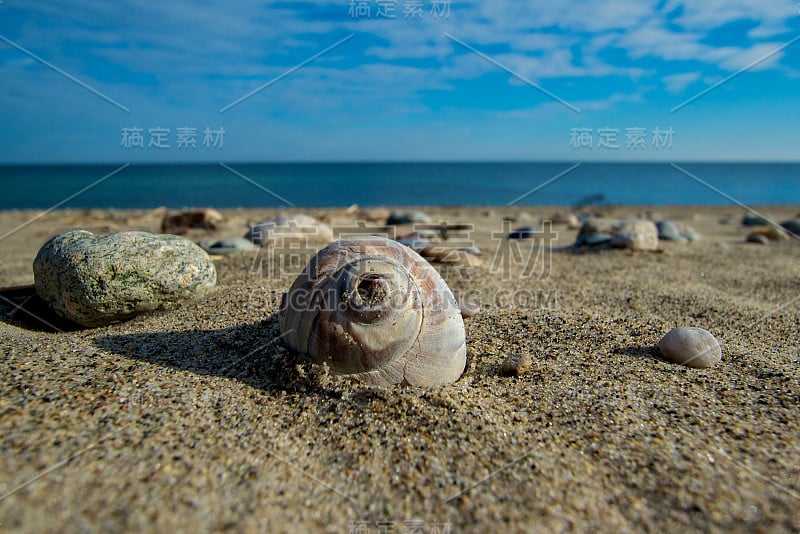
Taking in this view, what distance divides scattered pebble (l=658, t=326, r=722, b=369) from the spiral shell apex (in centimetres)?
148

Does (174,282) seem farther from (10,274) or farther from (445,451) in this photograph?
(10,274)

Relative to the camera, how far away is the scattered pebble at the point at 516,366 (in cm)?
282

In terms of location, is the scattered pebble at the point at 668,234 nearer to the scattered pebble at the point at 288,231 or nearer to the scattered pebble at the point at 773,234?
the scattered pebble at the point at 773,234

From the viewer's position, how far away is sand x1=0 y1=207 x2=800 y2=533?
1.71 meters

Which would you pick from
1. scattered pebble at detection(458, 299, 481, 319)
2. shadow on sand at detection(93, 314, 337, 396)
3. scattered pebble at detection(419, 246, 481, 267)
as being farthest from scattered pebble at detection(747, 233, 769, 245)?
shadow on sand at detection(93, 314, 337, 396)

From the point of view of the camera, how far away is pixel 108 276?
335 cm

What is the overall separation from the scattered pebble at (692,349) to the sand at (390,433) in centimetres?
7

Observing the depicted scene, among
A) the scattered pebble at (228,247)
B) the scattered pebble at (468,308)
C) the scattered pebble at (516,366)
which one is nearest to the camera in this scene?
the scattered pebble at (516,366)

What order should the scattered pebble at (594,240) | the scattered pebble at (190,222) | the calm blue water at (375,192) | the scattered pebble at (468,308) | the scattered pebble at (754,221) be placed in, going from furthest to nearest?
1. the calm blue water at (375,192)
2. the scattered pebble at (754,221)
3. the scattered pebble at (190,222)
4. the scattered pebble at (594,240)
5. the scattered pebble at (468,308)

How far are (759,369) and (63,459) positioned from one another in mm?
3694

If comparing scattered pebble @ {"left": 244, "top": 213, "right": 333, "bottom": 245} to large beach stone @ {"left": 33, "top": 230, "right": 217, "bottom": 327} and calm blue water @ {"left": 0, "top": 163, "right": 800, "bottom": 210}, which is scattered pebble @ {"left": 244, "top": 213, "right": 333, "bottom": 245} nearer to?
calm blue water @ {"left": 0, "top": 163, "right": 800, "bottom": 210}

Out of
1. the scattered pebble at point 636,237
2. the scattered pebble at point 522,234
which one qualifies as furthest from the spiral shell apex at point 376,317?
the scattered pebble at point 522,234

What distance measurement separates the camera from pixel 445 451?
82.0 inches

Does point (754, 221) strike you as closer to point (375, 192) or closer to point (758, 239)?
point (758, 239)
